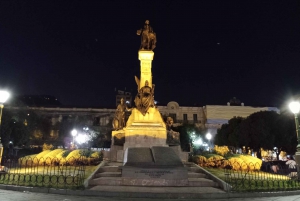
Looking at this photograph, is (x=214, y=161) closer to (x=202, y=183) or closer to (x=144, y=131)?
(x=144, y=131)

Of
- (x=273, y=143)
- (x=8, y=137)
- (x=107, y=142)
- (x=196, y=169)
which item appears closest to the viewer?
(x=196, y=169)

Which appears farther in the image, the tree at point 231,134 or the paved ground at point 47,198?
the tree at point 231,134

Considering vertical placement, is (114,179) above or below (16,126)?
below

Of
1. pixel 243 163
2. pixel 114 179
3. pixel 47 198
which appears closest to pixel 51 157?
pixel 114 179

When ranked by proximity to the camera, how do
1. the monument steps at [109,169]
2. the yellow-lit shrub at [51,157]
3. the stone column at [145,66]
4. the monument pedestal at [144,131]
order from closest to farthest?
the monument steps at [109,169] < the monument pedestal at [144,131] < the yellow-lit shrub at [51,157] < the stone column at [145,66]

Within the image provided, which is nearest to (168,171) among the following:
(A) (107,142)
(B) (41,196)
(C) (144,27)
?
(B) (41,196)

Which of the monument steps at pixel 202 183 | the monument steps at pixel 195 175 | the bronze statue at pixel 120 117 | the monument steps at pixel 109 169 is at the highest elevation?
the bronze statue at pixel 120 117

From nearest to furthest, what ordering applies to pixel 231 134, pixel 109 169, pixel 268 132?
pixel 109 169 → pixel 268 132 → pixel 231 134

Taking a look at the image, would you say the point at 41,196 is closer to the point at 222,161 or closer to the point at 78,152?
the point at 78,152

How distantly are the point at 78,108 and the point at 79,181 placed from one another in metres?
75.0

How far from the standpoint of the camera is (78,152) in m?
18.2

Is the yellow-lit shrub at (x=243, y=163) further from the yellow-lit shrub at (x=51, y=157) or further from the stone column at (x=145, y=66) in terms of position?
the yellow-lit shrub at (x=51, y=157)

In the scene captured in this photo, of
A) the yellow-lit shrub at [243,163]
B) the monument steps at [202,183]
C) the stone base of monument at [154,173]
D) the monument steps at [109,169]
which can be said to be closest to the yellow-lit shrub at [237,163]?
the yellow-lit shrub at [243,163]

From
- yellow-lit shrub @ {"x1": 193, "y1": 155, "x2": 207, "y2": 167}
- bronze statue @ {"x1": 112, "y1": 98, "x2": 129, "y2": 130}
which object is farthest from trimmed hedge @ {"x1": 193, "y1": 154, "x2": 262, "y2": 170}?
bronze statue @ {"x1": 112, "y1": 98, "x2": 129, "y2": 130}
